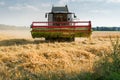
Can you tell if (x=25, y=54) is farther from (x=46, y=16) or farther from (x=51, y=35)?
(x=46, y=16)

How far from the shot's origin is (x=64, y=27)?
21703 millimetres

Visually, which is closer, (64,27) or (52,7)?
(64,27)

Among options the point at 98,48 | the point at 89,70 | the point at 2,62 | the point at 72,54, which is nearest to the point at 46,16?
the point at 98,48

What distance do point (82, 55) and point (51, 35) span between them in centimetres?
811

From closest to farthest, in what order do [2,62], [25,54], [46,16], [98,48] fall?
1. [2,62]
2. [25,54]
3. [98,48]
4. [46,16]

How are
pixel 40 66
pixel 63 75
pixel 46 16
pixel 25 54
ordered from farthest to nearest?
pixel 46 16 → pixel 25 54 → pixel 40 66 → pixel 63 75

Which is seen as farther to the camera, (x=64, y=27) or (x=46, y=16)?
(x=46, y=16)

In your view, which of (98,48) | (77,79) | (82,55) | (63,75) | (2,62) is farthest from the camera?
(98,48)

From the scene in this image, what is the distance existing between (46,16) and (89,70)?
14.7 m

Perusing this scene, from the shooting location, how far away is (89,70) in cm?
883

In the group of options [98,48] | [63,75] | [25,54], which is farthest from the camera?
[98,48]

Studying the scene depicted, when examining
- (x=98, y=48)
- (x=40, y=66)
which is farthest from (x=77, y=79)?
(x=98, y=48)

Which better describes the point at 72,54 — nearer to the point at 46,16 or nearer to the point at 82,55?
the point at 82,55

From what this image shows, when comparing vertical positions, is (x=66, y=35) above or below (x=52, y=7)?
below
